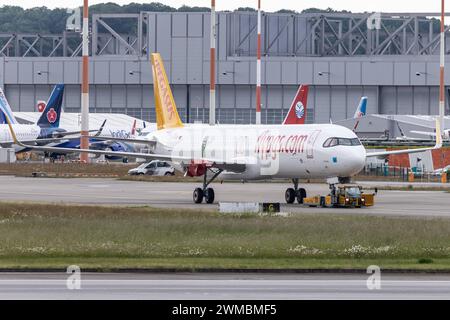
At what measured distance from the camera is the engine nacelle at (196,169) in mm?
54531

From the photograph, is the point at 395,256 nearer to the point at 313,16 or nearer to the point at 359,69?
the point at 359,69

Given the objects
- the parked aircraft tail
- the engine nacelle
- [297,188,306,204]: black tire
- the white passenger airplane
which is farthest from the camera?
the parked aircraft tail

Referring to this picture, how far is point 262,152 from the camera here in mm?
54344

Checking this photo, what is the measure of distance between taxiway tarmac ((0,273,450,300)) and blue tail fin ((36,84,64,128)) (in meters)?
92.9

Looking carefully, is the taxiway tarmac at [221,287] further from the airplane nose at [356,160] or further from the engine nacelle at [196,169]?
the engine nacelle at [196,169]

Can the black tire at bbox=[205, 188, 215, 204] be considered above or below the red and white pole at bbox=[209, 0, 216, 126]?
below

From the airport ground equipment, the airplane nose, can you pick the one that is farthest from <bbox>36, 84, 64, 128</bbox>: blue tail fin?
the airplane nose

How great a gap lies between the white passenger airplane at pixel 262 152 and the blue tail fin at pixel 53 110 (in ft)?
197

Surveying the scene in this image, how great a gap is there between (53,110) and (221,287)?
98.5m

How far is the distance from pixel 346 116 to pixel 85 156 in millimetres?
46438

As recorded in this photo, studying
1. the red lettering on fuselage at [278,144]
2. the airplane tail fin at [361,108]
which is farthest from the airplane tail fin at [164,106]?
the airplane tail fin at [361,108]

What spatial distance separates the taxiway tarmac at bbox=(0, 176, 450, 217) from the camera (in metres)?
50.6

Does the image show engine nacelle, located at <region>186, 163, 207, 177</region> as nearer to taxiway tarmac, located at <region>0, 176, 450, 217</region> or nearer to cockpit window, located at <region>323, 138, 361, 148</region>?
taxiway tarmac, located at <region>0, 176, 450, 217</region>
